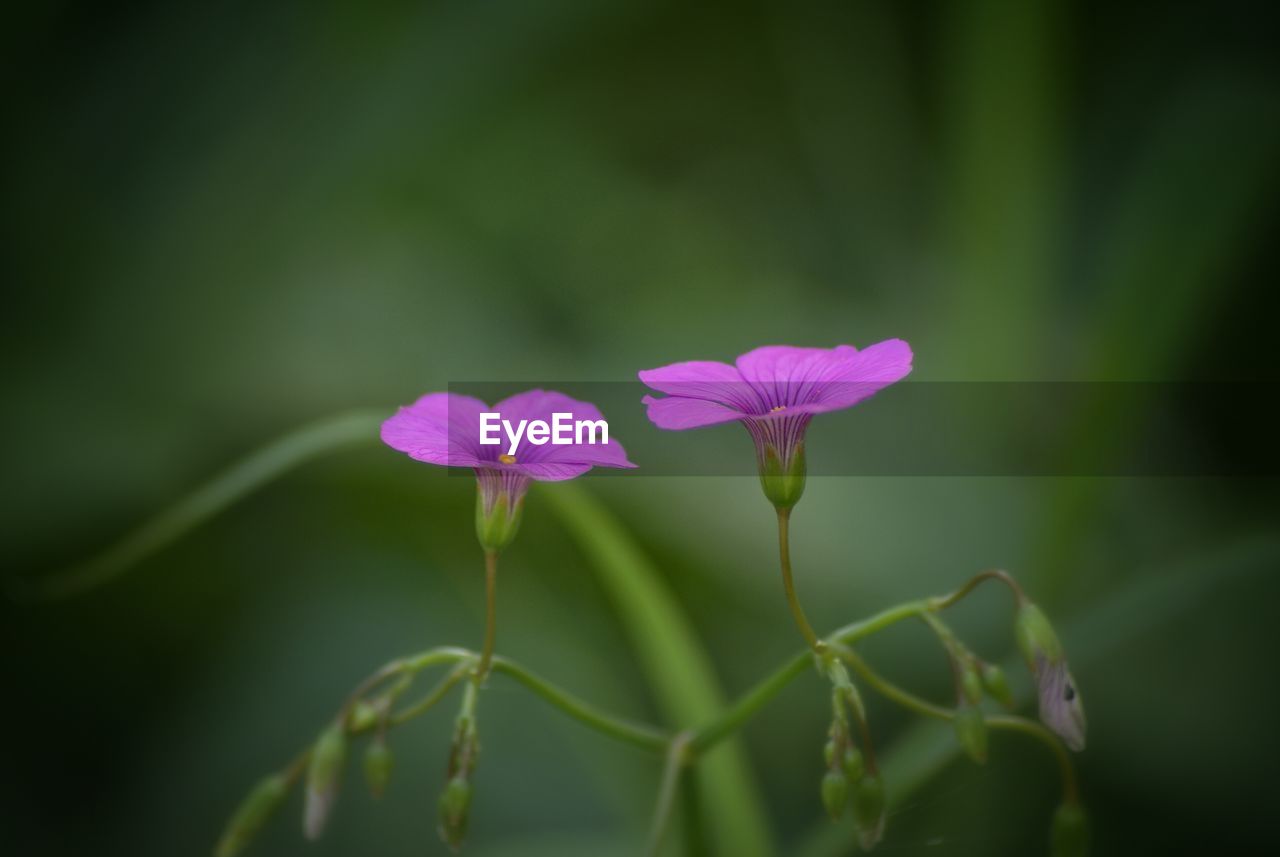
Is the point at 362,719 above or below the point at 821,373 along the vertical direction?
below

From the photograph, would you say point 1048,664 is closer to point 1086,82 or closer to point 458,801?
point 458,801

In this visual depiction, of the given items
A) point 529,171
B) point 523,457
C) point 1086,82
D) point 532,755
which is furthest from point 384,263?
point 1086,82

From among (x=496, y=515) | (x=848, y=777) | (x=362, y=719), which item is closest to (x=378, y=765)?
(x=362, y=719)

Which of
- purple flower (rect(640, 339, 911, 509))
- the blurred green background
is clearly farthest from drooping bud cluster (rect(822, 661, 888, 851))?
the blurred green background

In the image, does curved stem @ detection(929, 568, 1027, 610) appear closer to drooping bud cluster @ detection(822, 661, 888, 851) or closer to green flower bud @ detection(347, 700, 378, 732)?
drooping bud cluster @ detection(822, 661, 888, 851)

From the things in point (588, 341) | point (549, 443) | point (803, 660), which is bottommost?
point (803, 660)

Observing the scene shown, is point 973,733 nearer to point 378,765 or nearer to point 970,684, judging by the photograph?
point 970,684

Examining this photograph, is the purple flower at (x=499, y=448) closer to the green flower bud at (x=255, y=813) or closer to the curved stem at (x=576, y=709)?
the curved stem at (x=576, y=709)
